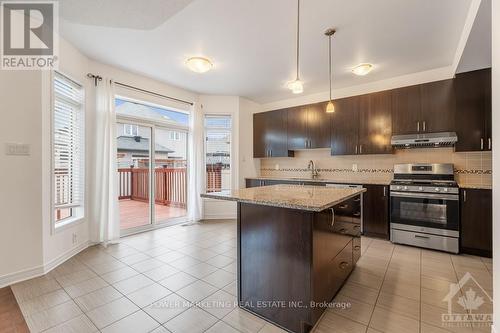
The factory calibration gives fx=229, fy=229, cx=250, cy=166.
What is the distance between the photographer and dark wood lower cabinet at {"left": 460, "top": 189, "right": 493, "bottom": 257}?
9.76 ft

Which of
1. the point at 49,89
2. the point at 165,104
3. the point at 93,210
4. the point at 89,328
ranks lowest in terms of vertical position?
the point at 89,328

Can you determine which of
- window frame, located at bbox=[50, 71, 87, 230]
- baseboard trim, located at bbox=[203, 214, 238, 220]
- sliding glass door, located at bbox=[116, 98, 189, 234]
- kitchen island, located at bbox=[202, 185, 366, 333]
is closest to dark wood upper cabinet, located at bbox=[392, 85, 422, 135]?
kitchen island, located at bbox=[202, 185, 366, 333]

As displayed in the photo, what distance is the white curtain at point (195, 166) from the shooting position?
15.8 ft

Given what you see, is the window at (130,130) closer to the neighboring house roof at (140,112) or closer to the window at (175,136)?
the neighboring house roof at (140,112)

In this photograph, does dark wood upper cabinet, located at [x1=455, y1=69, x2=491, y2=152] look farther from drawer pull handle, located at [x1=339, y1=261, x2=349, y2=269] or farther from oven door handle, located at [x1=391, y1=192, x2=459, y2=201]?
drawer pull handle, located at [x1=339, y1=261, x2=349, y2=269]

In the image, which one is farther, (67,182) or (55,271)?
(67,182)

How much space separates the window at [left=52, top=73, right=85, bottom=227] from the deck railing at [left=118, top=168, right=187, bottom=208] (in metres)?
0.90

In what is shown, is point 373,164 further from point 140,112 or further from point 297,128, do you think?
point 140,112

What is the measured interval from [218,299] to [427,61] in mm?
4284

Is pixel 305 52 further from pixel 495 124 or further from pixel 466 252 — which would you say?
pixel 466 252

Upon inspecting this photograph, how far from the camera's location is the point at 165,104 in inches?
179

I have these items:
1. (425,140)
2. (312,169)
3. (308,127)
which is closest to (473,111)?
(425,140)

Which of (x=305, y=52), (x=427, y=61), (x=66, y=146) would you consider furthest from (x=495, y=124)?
(x=66, y=146)

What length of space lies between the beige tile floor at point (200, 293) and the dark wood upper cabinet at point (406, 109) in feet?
6.17
